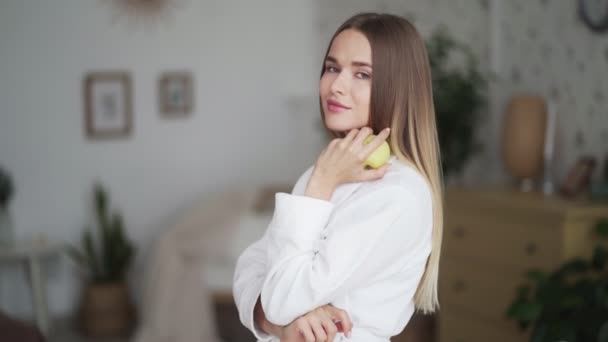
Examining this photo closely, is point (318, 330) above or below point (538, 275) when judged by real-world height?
above

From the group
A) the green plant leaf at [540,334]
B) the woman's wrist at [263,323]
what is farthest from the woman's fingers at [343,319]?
the green plant leaf at [540,334]

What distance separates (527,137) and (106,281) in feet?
8.61

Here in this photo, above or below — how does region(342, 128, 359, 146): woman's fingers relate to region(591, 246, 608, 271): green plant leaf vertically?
above

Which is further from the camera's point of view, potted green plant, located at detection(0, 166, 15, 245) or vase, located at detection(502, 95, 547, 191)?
potted green plant, located at detection(0, 166, 15, 245)

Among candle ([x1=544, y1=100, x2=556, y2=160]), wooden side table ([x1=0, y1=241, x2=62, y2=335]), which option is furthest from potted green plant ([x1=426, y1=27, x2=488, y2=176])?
wooden side table ([x1=0, y1=241, x2=62, y2=335])

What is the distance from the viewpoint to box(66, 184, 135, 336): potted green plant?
432 centimetres

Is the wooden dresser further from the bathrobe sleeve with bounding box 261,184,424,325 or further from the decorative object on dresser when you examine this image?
the bathrobe sleeve with bounding box 261,184,424,325

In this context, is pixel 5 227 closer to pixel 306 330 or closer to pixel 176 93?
pixel 176 93

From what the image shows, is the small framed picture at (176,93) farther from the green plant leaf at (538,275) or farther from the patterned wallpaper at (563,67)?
the green plant leaf at (538,275)

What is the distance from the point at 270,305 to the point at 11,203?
12.6ft

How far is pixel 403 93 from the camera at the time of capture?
120 cm

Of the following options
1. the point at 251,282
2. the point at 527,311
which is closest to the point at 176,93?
the point at 527,311

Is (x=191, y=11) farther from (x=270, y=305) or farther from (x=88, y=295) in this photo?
(x=270, y=305)

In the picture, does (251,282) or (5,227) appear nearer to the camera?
(251,282)
